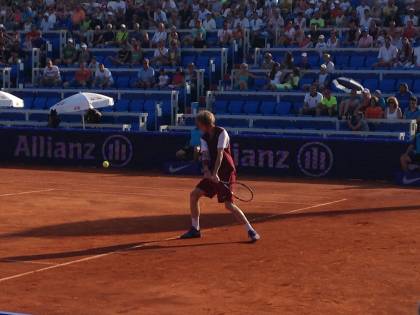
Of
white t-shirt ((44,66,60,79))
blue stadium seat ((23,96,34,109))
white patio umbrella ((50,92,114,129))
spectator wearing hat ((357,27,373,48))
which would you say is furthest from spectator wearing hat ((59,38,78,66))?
spectator wearing hat ((357,27,373,48))

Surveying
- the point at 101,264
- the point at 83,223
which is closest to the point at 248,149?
the point at 83,223

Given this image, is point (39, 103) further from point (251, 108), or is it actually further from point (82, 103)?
point (251, 108)

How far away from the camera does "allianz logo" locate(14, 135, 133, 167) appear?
1048 inches

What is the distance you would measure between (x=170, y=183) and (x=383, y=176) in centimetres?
511

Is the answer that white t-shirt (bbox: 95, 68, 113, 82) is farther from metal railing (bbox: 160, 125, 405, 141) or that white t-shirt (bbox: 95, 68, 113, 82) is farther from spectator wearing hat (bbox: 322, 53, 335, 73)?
spectator wearing hat (bbox: 322, 53, 335, 73)

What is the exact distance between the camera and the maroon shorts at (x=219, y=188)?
44.6 feet

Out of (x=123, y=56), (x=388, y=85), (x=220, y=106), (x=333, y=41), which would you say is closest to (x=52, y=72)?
(x=123, y=56)

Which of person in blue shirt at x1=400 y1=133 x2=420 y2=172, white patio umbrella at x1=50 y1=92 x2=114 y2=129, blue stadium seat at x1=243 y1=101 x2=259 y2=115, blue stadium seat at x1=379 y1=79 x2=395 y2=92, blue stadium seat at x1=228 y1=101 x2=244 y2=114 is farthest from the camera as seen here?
blue stadium seat at x1=228 y1=101 x2=244 y2=114

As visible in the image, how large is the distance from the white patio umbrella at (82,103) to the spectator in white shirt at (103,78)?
10.5ft

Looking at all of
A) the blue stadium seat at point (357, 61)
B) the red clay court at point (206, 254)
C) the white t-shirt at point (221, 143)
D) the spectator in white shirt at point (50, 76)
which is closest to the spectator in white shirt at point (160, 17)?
the spectator in white shirt at point (50, 76)

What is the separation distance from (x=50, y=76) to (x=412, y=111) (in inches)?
503

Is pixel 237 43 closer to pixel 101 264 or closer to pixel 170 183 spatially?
pixel 170 183

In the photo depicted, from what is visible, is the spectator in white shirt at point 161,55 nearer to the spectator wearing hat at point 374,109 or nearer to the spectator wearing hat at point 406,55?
the spectator wearing hat at point 406,55

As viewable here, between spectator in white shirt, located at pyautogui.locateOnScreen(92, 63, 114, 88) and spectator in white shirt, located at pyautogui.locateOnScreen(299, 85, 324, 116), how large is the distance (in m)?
7.23
